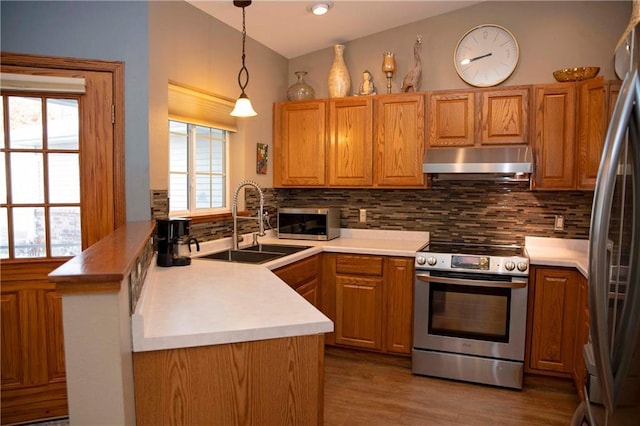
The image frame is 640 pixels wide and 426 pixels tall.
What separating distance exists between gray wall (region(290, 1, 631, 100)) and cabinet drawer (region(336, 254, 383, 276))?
59.5 inches

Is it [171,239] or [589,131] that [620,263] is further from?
[589,131]

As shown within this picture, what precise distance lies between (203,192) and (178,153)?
1.21ft

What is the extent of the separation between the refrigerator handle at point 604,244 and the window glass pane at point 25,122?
2699 mm

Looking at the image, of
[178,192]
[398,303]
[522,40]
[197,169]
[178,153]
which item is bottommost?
[398,303]

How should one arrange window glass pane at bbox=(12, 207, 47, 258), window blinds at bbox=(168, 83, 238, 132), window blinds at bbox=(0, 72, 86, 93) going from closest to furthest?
window blinds at bbox=(0, 72, 86, 93)
window glass pane at bbox=(12, 207, 47, 258)
window blinds at bbox=(168, 83, 238, 132)

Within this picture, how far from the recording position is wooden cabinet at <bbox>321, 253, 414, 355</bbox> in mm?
3301

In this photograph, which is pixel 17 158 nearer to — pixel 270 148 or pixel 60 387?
pixel 60 387

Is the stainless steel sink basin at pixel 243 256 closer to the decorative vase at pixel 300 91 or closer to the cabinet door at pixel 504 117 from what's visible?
the decorative vase at pixel 300 91

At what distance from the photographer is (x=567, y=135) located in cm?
313

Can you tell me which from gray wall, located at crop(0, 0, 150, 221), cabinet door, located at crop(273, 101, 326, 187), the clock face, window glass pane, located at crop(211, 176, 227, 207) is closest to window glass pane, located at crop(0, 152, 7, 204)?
gray wall, located at crop(0, 0, 150, 221)

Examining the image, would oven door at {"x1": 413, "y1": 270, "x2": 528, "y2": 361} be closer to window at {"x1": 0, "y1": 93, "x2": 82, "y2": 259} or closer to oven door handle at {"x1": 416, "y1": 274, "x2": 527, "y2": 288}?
oven door handle at {"x1": 416, "y1": 274, "x2": 527, "y2": 288}

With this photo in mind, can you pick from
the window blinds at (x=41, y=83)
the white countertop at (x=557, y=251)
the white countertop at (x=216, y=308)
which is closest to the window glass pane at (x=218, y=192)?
the white countertop at (x=216, y=308)

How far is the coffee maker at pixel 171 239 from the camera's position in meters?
2.41

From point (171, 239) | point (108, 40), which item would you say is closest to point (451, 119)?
point (171, 239)
